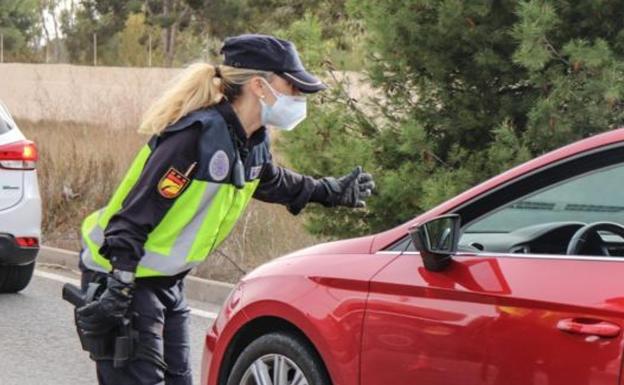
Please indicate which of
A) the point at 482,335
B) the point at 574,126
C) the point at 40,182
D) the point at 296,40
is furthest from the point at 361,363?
the point at 40,182

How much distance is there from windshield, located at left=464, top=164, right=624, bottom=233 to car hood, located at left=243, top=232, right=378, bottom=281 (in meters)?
0.42

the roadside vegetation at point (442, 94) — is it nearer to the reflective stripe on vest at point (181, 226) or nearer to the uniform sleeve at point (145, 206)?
the reflective stripe on vest at point (181, 226)

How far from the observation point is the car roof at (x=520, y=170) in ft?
10.9

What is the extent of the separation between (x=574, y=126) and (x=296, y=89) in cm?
373

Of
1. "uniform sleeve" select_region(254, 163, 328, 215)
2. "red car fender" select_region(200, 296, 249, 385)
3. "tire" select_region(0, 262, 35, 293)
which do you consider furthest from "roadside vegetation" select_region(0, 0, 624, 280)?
"red car fender" select_region(200, 296, 249, 385)

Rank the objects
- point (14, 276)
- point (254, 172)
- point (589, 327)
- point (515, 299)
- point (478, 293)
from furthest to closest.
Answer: point (14, 276) < point (254, 172) < point (478, 293) < point (515, 299) < point (589, 327)

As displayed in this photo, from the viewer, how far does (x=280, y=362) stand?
4.10 m

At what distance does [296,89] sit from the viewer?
12.5ft

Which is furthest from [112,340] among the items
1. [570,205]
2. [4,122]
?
[4,122]

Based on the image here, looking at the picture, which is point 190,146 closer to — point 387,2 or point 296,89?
point 296,89

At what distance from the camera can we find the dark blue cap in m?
3.71

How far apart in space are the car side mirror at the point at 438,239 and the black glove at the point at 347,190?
0.74m

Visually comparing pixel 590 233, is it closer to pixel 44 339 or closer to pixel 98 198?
pixel 44 339

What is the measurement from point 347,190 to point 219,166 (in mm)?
801
